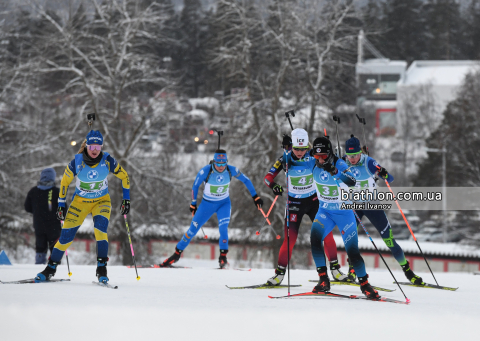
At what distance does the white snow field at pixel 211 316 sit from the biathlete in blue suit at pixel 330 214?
1.25 ft

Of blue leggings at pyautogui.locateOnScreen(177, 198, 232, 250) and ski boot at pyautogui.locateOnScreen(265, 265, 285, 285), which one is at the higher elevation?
blue leggings at pyautogui.locateOnScreen(177, 198, 232, 250)

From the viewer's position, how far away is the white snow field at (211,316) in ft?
15.5

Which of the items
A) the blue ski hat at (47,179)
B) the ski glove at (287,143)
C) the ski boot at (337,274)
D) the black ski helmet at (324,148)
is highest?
the ski glove at (287,143)

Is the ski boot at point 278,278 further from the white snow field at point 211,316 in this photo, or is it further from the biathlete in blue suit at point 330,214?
the biathlete in blue suit at point 330,214

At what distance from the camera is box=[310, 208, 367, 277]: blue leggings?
6.39 m

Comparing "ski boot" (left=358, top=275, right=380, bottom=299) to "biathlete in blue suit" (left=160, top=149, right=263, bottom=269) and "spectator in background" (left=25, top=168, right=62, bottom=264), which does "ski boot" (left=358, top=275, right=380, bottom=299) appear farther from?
"spectator in background" (left=25, top=168, right=62, bottom=264)

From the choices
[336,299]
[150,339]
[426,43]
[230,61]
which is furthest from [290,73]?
[426,43]

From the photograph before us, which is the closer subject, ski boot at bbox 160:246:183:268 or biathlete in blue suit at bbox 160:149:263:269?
biathlete in blue suit at bbox 160:149:263:269

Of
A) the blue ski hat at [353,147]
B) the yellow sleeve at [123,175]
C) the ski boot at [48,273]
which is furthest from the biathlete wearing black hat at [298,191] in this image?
the ski boot at [48,273]

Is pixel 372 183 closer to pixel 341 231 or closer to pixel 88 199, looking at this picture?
pixel 341 231

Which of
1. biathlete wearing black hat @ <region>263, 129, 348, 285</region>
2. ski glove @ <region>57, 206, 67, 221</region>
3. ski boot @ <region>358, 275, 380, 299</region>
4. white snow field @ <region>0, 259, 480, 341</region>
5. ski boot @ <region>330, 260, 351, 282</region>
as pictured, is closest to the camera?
white snow field @ <region>0, 259, 480, 341</region>

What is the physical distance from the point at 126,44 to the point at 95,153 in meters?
13.5

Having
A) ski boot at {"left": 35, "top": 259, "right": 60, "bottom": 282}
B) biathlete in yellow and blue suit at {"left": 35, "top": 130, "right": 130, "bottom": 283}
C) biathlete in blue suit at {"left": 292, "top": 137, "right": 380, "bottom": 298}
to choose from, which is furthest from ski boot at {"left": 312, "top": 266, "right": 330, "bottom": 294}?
ski boot at {"left": 35, "top": 259, "right": 60, "bottom": 282}

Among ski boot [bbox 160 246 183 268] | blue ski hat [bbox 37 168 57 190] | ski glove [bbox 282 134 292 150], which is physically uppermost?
ski glove [bbox 282 134 292 150]
